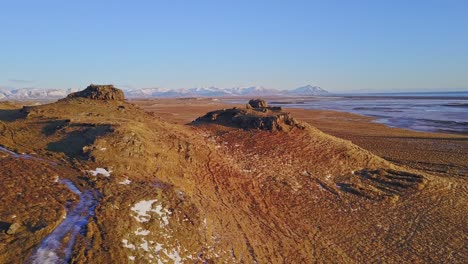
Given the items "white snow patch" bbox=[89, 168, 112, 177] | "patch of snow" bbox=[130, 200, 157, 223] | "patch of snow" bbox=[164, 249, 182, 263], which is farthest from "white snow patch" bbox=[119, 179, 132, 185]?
"patch of snow" bbox=[164, 249, 182, 263]

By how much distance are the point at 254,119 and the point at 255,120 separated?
15cm

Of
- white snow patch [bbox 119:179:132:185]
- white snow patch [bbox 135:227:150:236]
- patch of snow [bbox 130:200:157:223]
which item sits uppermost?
white snow patch [bbox 119:179:132:185]

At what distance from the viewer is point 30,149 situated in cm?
1781

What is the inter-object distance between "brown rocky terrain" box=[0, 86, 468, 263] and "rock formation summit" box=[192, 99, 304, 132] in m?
0.21

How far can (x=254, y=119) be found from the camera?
26344 millimetres

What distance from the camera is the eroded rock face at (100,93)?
27.6 metres

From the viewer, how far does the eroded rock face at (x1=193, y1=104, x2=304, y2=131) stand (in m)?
25.7

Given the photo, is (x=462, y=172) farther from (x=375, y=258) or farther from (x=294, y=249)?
(x=294, y=249)

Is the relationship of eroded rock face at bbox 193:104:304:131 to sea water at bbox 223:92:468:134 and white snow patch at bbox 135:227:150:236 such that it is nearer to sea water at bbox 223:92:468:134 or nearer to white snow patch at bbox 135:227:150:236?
white snow patch at bbox 135:227:150:236

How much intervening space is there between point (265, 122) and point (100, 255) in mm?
17298

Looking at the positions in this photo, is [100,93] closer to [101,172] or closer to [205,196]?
[101,172]

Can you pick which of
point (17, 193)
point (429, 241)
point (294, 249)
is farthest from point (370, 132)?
point (17, 193)

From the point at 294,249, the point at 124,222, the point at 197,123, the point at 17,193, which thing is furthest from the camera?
the point at 197,123

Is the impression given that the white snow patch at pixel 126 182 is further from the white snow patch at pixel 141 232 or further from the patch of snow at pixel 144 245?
the patch of snow at pixel 144 245
